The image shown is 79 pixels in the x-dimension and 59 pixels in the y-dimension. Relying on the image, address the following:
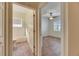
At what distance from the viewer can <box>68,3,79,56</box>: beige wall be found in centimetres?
A: 91

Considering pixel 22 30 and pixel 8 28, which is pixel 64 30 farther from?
pixel 8 28

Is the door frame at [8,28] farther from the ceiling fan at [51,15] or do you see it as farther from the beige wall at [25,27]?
the ceiling fan at [51,15]

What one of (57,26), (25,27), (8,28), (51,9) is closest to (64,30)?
(57,26)

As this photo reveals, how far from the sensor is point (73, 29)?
0.92 metres

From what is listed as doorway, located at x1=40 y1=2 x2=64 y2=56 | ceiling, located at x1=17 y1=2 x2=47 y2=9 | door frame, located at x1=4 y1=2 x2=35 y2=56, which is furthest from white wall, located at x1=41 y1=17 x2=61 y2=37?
door frame, located at x1=4 y1=2 x2=35 y2=56

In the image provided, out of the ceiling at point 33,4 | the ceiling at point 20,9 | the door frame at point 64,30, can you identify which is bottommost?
the door frame at point 64,30

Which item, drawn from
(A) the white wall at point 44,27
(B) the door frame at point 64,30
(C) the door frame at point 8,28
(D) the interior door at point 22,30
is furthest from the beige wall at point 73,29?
(C) the door frame at point 8,28

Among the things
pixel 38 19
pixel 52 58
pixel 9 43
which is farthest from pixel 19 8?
pixel 52 58

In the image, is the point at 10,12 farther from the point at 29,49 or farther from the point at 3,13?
the point at 29,49

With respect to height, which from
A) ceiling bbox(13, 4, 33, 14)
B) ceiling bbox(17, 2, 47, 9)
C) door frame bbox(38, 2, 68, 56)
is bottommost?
door frame bbox(38, 2, 68, 56)

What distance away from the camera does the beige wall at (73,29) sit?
91cm

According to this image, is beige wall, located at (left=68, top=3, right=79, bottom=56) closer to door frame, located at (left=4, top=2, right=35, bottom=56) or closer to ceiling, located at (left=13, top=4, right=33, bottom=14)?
ceiling, located at (left=13, top=4, right=33, bottom=14)

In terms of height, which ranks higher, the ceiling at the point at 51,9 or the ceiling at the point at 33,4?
the ceiling at the point at 33,4

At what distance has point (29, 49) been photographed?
938 millimetres
